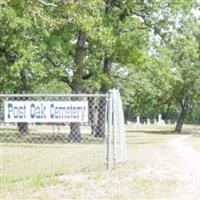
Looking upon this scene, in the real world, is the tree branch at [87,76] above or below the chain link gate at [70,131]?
above

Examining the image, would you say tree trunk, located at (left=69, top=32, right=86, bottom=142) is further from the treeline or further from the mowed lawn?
the mowed lawn

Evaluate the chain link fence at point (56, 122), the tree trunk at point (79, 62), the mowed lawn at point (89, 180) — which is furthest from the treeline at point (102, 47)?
the mowed lawn at point (89, 180)

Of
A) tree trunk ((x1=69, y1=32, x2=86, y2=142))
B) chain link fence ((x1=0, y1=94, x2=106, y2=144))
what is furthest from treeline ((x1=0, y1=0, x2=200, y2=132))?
chain link fence ((x1=0, y1=94, x2=106, y2=144))

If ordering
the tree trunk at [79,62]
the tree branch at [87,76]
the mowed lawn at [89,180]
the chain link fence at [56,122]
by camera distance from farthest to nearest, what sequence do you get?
the tree branch at [87,76] < the tree trunk at [79,62] < the chain link fence at [56,122] < the mowed lawn at [89,180]

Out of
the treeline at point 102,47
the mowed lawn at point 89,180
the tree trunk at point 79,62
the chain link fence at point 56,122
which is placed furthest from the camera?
the tree trunk at point 79,62

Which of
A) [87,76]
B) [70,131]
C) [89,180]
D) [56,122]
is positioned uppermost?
[87,76]

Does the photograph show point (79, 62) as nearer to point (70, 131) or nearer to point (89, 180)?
point (70, 131)

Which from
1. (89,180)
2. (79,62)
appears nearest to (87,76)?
(79,62)

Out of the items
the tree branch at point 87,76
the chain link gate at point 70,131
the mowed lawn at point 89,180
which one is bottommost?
the mowed lawn at point 89,180

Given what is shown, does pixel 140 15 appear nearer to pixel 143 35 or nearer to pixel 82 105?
pixel 143 35

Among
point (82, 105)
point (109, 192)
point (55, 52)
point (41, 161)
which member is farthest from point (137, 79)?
point (109, 192)

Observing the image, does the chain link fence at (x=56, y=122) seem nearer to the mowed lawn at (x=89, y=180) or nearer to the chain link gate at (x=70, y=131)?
the chain link gate at (x=70, y=131)

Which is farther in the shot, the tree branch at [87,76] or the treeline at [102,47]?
the tree branch at [87,76]

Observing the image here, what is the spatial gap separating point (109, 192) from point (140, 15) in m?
27.3
